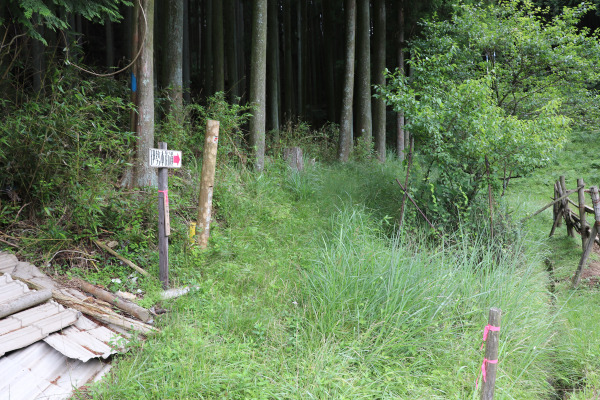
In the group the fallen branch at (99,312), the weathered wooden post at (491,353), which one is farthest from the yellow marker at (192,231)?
the weathered wooden post at (491,353)

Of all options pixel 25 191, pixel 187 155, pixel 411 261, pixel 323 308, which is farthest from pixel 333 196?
pixel 25 191

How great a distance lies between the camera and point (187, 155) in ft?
23.0

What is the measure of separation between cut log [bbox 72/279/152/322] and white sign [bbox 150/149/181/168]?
132 centimetres

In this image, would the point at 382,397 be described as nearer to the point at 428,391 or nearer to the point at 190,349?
the point at 428,391

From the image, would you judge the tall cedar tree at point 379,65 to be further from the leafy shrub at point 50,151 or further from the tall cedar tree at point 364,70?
the leafy shrub at point 50,151

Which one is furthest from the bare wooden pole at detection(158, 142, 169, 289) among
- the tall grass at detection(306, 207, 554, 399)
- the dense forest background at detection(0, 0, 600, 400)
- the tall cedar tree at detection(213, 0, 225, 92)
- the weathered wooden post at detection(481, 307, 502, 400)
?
the tall cedar tree at detection(213, 0, 225, 92)

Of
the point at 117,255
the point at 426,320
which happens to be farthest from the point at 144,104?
the point at 426,320

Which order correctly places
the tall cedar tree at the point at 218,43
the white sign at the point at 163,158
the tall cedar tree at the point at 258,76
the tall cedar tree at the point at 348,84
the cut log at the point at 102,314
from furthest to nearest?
the tall cedar tree at the point at 218,43
the tall cedar tree at the point at 348,84
the tall cedar tree at the point at 258,76
the white sign at the point at 163,158
the cut log at the point at 102,314

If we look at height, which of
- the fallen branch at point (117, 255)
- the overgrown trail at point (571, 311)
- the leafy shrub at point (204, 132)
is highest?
the leafy shrub at point (204, 132)

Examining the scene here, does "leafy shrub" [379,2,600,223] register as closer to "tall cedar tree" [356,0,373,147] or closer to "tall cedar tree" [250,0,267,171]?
"tall cedar tree" [356,0,373,147]

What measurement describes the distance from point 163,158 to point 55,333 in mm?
1895

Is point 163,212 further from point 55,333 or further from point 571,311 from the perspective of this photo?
point 571,311

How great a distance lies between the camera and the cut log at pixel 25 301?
11.3 ft

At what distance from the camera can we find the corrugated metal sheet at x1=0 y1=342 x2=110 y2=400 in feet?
9.63
